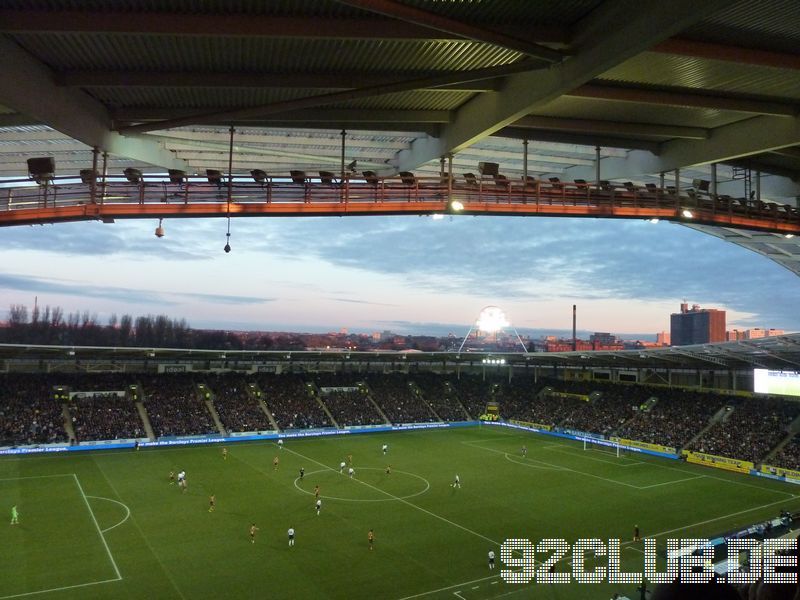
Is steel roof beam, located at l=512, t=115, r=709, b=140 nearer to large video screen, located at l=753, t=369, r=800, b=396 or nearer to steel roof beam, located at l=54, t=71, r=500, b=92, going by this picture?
steel roof beam, located at l=54, t=71, r=500, b=92

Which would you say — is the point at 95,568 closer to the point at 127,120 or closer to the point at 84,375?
the point at 127,120

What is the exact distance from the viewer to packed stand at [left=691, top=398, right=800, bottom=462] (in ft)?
147

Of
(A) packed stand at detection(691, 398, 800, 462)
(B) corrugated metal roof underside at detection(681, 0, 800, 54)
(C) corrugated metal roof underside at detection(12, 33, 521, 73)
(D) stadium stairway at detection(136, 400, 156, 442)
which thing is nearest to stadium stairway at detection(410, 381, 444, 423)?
(A) packed stand at detection(691, 398, 800, 462)

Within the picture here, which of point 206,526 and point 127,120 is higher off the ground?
point 127,120

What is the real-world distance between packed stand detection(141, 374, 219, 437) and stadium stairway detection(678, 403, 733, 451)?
41713mm

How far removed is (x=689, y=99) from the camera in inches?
460

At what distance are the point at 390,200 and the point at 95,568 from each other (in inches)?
770

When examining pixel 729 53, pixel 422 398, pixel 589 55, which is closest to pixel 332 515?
pixel 589 55

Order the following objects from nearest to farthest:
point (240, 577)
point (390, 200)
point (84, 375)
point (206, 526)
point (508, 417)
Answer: point (390, 200) → point (240, 577) → point (206, 526) → point (84, 375) → point (508, 417)

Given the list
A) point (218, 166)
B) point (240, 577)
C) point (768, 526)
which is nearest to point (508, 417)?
point (768, 526)

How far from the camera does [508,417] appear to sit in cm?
6744

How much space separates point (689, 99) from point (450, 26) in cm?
674

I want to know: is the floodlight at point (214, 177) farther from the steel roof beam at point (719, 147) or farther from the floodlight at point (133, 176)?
the steel roof beam at point (719, 147)

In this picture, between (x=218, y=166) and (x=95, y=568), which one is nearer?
(x=218, y=166)
